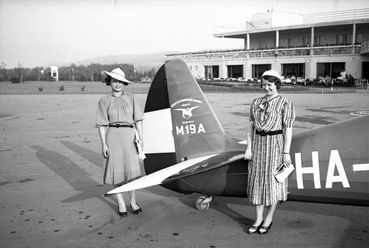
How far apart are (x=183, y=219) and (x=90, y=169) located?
3495mm

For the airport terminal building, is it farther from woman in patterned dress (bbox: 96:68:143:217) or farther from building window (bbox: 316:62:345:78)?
woman in patterned dress (bbox: 96:68:143:217)

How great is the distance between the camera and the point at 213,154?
4.91 metres

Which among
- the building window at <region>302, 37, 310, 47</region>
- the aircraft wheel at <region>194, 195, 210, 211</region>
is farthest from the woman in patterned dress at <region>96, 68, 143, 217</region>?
the building window at <region>302, 37, 310, 47</region>

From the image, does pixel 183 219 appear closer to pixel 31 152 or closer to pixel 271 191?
pixel 271 191

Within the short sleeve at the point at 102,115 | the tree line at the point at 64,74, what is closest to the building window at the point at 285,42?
the tree line at the point at 64,74

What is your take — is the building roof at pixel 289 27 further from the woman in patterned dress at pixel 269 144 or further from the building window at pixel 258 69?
the woman in patterned dress at pixel 269 144

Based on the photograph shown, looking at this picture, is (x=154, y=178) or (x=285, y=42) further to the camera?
(x=285, y=42)

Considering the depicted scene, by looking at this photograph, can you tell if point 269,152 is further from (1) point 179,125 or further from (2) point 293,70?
(2) point 293,70

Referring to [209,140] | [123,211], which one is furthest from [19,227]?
[209,140]

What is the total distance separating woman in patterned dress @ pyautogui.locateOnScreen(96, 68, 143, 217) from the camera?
4895 millimetres

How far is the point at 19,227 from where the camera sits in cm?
473

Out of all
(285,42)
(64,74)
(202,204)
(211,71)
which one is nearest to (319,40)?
(285,42)

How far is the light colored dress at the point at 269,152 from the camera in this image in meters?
4.09

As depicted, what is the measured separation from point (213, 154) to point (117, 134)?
1287 mm
